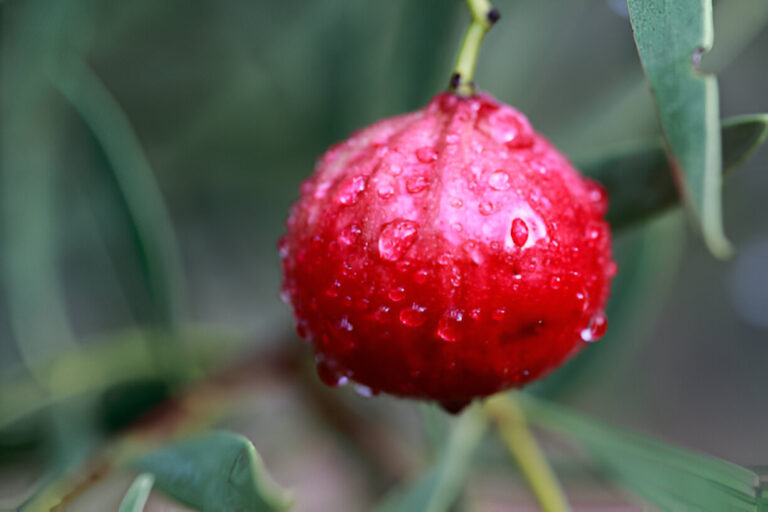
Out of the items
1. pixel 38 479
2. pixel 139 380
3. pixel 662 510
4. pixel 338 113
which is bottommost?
pixel 662 510

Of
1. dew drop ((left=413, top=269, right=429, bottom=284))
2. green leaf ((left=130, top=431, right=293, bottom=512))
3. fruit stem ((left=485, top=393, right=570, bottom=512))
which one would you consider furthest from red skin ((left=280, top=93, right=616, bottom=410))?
fruit stem ((left=485, top=393, right=570, bottom=512))

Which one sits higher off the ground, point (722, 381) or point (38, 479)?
point (722, 381)

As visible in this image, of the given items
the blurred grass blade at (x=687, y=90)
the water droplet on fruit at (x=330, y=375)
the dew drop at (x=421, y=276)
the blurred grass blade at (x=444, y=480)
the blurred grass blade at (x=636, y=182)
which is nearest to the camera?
the blurred grass blade at (x=687, y=90)

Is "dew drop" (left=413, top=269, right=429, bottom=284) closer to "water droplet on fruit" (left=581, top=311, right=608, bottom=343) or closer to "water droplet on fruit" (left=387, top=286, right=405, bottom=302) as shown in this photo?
"water droplet on fruit" (left=387, top=286, right=405, bottom=302)

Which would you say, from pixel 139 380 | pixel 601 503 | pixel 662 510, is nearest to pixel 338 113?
pixel 139 380

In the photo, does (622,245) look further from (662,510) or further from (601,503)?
(662,510)

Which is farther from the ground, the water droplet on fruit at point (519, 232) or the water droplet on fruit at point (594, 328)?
the water droplet on fruit at point (519, 232)

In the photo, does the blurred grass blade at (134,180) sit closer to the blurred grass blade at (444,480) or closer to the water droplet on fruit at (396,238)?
the blurred grass blade at (444,480)

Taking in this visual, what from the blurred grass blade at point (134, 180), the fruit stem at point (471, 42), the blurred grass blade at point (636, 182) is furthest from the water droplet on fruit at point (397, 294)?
the blurred grass blade at point (134, 180)
